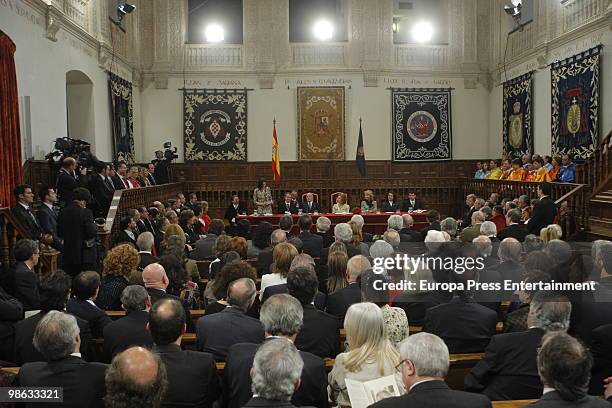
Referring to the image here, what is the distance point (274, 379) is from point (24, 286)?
3071mm

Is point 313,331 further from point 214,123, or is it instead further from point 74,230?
point 214,123

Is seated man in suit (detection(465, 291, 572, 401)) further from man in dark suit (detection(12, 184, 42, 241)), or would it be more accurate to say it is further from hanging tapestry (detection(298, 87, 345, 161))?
hanging tapestry (detection(298, 87, 345, 161))

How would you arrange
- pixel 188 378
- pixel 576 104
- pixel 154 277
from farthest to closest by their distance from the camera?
pixel 576 104 → pixel 154 277 → pixel 188 378

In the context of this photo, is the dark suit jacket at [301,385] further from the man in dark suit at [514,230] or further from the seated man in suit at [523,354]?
the man in dark suit at [514,230]

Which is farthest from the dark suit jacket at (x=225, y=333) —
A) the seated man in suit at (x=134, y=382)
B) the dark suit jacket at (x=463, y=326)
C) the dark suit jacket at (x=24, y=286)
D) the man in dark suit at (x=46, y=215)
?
the man in dark suit at (x=46, y=215)

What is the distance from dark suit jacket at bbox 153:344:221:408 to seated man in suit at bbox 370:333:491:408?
0.94 metres

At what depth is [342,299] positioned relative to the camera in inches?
166

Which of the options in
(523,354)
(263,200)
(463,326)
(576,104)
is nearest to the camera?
(523,354)

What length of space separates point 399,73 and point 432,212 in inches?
347

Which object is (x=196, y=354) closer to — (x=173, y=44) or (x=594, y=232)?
(x=594, y=232)

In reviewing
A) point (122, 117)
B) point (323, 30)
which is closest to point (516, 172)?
point (323, 30)

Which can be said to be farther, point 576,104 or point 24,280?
point 576,104

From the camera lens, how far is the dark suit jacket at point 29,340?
3.37m

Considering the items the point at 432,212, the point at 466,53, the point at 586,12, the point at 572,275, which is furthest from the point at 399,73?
the point at 572,275
